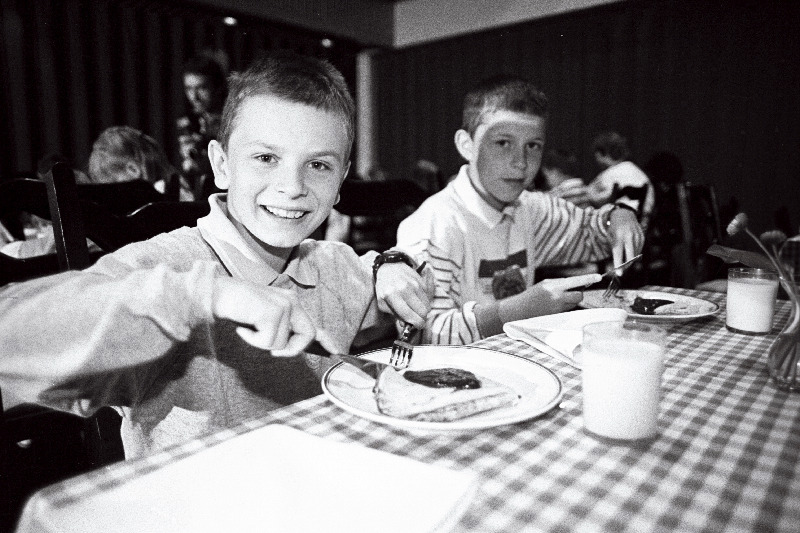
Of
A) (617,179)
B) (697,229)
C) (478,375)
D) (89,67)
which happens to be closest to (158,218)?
(478,375)

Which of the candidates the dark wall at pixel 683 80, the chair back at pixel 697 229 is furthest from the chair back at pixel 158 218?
the dark wall at pixel 683 80

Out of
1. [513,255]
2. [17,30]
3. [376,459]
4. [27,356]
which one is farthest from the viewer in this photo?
[17,30]

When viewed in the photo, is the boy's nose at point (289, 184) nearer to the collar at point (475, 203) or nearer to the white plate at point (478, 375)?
the white plate at point (478, 375)

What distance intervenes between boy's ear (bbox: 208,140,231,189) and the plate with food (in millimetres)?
876

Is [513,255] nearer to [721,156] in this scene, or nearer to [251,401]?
[251,401]

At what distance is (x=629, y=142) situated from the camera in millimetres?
6441

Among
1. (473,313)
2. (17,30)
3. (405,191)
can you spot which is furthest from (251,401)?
(17,30)

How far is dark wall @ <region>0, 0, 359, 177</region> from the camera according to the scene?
17.2ft

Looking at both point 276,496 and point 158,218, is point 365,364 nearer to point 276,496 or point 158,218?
point 276,496

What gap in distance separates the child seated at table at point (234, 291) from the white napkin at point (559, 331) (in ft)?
0.67

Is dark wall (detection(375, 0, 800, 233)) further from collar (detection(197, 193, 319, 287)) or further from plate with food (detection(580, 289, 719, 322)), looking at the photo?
collar (detection(197, 193, 319, 287))

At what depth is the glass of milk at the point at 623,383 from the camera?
2.10 ft

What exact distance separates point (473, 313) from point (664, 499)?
978 mm

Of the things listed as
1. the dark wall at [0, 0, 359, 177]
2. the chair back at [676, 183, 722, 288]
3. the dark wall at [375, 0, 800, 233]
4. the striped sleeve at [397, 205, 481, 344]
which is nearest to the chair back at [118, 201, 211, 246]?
the striped sleeve at [397, 205, 481, 344]
